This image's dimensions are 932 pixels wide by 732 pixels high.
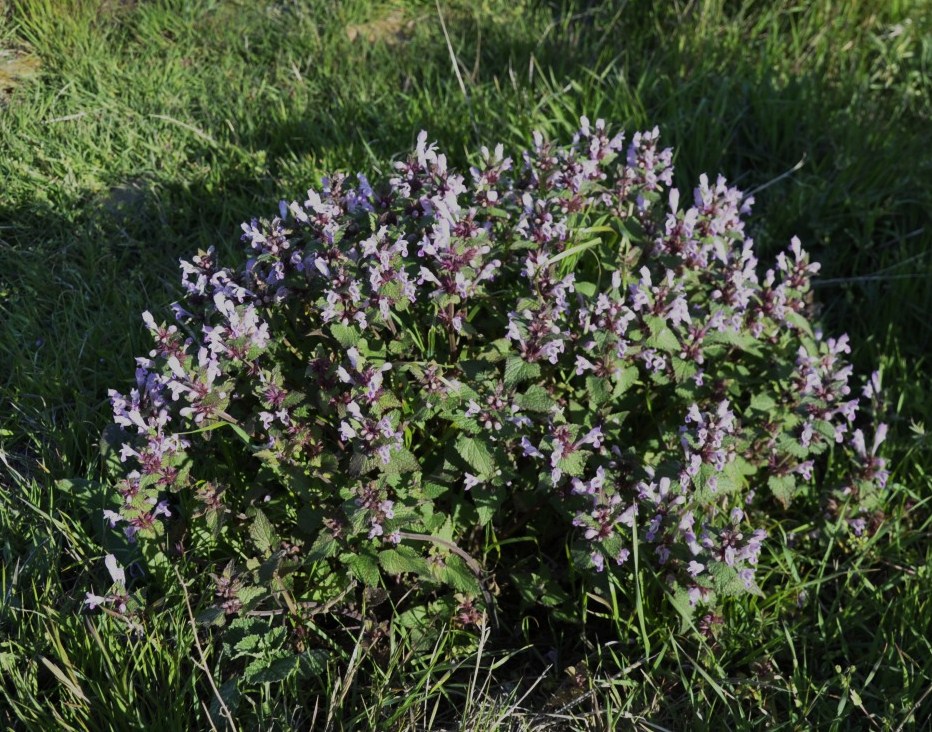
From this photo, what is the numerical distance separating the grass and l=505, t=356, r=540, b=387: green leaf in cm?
69

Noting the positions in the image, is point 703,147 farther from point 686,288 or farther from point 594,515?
point 594,515

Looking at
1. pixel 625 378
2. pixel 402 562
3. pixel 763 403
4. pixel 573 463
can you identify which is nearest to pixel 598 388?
pixel 625 378

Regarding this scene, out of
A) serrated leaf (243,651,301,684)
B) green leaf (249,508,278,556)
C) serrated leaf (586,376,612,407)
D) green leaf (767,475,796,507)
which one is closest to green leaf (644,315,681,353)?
serrated leaf (586,376,612,407)

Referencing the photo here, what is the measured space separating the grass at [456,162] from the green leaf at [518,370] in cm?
69

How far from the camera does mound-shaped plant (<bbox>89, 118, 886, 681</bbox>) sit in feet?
7.95

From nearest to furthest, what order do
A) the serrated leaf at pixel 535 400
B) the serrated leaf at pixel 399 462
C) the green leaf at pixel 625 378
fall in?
the serrated leaf at pixel 399 462 → the serrated leaf at pixel 535 400 → the green leaf at pixel 625 378

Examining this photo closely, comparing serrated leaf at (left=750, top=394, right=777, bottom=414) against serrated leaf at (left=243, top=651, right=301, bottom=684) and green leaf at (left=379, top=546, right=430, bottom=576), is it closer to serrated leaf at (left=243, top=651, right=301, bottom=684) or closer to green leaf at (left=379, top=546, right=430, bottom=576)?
green leaf at (left=379, top=546, right=430, bottom=576)

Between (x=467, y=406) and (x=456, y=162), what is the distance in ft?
5.02

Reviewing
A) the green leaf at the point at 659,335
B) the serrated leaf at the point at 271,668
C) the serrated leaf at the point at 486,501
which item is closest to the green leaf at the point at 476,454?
the serrated leaf at the point at 486,501

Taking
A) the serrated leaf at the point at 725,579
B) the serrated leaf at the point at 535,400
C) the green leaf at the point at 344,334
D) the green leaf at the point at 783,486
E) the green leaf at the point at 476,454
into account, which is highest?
the green leaf at the point at 344,334

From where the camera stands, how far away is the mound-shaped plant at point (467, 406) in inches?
95.3

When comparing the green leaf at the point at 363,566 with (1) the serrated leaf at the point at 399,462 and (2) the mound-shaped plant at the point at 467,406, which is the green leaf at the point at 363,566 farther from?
(1) the serrated leaf at the point at 399,462

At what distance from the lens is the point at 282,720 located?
236 centimetres

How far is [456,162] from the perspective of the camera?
3.75m
